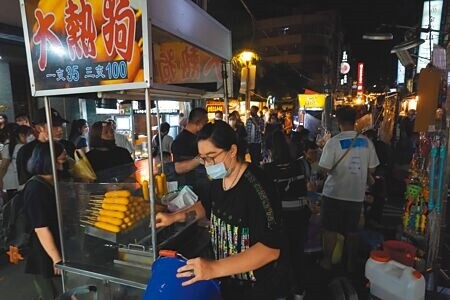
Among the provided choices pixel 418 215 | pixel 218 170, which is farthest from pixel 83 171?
pixel 418 215

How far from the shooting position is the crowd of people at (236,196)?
5.24 feet

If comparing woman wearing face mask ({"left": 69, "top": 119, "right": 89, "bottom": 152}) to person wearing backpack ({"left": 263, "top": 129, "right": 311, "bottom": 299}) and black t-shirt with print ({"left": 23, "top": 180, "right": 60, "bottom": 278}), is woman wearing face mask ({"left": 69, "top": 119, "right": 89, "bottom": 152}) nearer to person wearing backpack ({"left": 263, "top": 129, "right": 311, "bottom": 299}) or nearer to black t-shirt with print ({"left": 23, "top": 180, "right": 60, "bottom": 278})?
black t-shirt with print ({"left": 23, "top": 180, "right": 60, "bottom": 278})

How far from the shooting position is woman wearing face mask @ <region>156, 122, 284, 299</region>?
1.51m

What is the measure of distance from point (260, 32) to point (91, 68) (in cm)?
5485

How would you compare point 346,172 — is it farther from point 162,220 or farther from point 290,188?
point 162,220

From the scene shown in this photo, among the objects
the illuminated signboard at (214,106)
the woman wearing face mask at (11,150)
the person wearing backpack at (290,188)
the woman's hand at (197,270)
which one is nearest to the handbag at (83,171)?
the woman's hand at (197,270)

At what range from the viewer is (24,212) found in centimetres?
243

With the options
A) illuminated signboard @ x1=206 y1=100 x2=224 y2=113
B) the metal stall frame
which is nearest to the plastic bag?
the metal stall frame

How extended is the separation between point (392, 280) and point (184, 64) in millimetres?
2804

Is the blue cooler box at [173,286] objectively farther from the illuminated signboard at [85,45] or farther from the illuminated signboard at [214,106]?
the illuminated signboard at [214,106]

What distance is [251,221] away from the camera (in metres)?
1.61

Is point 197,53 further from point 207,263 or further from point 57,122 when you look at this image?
point 207,263

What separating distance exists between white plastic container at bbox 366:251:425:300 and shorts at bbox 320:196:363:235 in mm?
947

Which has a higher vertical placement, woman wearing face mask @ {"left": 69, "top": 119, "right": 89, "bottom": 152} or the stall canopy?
the stall canopy
